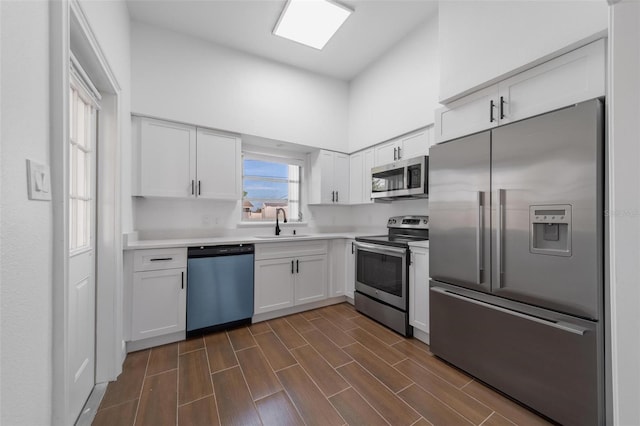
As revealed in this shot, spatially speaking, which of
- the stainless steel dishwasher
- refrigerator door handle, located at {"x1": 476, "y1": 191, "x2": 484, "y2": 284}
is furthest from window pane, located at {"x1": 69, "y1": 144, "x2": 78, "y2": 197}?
refrigerator door handle, located at {"x1": 476, "y1": 191, "x2": 484, "y2": 284}

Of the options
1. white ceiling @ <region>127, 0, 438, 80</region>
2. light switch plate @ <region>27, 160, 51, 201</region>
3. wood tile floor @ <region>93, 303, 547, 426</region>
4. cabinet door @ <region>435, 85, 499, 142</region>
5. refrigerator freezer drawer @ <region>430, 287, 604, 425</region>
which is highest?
white ceiling @ <region>127, 0, 438, 80</region>

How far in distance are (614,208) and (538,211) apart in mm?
680

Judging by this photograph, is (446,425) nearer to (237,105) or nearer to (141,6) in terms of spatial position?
Result: (237,105)

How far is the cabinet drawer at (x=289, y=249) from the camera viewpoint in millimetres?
2861

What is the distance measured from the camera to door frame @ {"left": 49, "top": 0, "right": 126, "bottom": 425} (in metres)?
0.93

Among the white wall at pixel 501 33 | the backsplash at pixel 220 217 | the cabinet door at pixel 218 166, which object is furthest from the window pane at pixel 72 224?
the white wall at pixel 501 33

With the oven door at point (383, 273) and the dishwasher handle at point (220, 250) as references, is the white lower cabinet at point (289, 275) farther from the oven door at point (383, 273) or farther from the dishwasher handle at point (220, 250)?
the oven door at point (383, 273)

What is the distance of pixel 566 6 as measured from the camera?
1.41m

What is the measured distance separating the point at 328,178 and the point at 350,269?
134cm

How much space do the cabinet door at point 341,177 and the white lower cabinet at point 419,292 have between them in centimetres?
160

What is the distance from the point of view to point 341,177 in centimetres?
384

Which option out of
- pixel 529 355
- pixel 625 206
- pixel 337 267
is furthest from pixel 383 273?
pixel 625 206

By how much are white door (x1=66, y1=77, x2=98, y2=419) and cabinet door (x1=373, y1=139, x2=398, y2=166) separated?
2.82m

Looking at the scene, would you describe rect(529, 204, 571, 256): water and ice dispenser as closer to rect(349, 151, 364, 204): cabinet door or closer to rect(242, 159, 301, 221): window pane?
rect(349, 151, 364, 204): cabinet door
